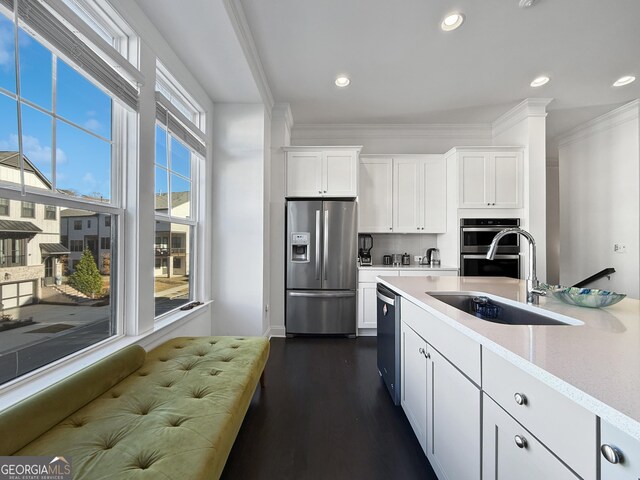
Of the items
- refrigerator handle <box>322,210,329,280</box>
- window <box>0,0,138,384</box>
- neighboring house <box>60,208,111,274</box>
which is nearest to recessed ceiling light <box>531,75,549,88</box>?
refrigerator handle <box>322,210,329,280</box>

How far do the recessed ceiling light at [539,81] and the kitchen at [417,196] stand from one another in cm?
6

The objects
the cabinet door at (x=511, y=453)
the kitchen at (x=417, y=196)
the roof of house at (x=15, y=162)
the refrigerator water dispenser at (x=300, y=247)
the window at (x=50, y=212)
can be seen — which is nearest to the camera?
the cabinet door at (x=511, y=453)

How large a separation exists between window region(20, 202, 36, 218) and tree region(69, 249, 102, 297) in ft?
1.18

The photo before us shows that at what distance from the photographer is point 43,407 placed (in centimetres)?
103

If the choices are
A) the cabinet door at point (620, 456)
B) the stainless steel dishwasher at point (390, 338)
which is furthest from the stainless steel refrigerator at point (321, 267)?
the cabinet door at point (620, 456)

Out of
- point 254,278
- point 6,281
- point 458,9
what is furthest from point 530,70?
point 6,281

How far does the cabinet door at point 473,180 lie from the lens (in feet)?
11.7

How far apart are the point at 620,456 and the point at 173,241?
276 centimetres

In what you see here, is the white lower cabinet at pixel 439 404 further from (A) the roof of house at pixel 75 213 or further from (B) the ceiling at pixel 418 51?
(B) the ceiling at pixel 418 51

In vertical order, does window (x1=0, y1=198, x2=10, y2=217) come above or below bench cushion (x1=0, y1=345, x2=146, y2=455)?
above

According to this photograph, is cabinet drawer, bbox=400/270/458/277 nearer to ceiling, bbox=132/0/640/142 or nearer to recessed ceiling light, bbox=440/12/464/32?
ceiling, bbox=132/0/640/142

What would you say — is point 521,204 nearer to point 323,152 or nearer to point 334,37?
point 323,152

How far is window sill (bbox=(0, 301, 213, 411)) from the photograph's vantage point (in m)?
1.16

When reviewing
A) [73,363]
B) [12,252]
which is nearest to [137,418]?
[73,363]
